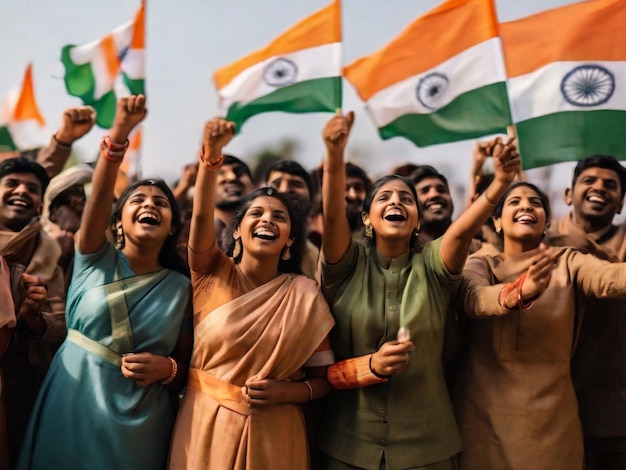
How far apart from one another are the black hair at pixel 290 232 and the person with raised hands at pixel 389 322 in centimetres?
22

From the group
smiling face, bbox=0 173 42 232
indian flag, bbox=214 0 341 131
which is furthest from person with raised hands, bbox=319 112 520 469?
indian flag, bbox=214 0 341 131

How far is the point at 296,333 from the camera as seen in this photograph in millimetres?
3066

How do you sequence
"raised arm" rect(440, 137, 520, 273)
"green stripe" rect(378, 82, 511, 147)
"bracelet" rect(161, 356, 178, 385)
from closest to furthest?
"raised arm" rect(440, 137, 520, 273) < "bracelet" rect(161, 356, 178, 385) < "green stripe" rect(378, 82, 511, 147)

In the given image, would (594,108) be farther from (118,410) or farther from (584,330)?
(118,410)

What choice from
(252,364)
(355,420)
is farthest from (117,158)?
(355,420)

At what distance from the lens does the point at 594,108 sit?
5133 millimetres

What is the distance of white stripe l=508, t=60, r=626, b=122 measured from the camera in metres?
5.15

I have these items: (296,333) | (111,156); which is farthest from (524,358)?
(111,156)

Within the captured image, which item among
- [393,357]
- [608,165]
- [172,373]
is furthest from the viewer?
[608,165]

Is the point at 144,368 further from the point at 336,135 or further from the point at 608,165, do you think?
the point at 608,165

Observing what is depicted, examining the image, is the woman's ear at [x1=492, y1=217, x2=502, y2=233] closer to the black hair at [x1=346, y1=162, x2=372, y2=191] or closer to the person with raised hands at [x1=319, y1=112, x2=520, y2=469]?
the person with raised hands at [x1=319, y1=112, x2=520, y2=469]

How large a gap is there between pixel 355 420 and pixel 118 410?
1160 millimetres

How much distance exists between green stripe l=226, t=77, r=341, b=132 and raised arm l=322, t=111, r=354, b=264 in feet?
9.37

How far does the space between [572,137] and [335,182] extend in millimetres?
2991
